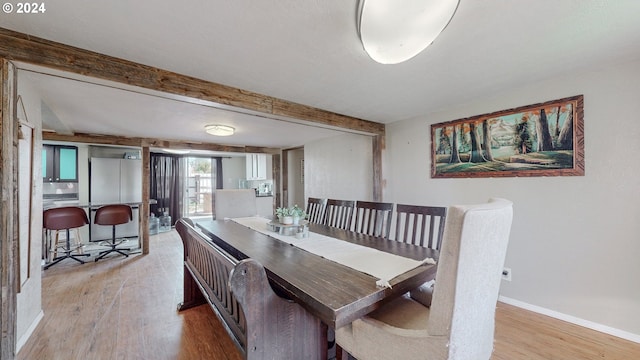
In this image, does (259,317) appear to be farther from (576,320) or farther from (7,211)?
(576,320)

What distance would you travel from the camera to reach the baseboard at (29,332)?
1.83 m

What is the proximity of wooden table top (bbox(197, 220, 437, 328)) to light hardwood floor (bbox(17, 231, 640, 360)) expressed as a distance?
2.56ft

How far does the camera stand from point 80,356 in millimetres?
1771

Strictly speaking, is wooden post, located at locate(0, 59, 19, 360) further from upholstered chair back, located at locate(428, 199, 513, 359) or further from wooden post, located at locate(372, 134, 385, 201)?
wooden post, located at locate(372, 134, 385, 201)

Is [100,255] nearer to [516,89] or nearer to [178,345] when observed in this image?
[178,345]

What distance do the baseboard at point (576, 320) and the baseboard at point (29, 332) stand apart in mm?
4242

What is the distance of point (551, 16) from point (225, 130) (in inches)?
143

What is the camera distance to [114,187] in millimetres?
5242

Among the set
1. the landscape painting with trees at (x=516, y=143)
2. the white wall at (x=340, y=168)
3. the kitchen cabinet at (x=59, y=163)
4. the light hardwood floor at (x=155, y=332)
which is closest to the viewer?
the light hardwood floor at (x=155, y=332)

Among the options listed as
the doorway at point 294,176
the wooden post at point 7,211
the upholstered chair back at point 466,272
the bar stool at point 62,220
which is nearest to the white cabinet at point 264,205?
the doorway at point 294,176

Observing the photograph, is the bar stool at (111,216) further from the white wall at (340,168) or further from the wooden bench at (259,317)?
the wooden bench at (259,317)

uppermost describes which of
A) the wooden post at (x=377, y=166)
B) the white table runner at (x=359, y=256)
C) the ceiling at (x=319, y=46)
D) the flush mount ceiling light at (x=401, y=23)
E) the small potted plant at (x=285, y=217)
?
the ceiling at (x=319, y=46)

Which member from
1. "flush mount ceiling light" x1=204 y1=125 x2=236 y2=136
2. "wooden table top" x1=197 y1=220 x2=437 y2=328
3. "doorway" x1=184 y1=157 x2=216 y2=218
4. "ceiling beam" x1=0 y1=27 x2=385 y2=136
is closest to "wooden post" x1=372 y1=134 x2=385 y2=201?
"ceiling beam" x1=0 y1=27 x2=385 y2=136

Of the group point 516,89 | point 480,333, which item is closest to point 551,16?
point 516,89
